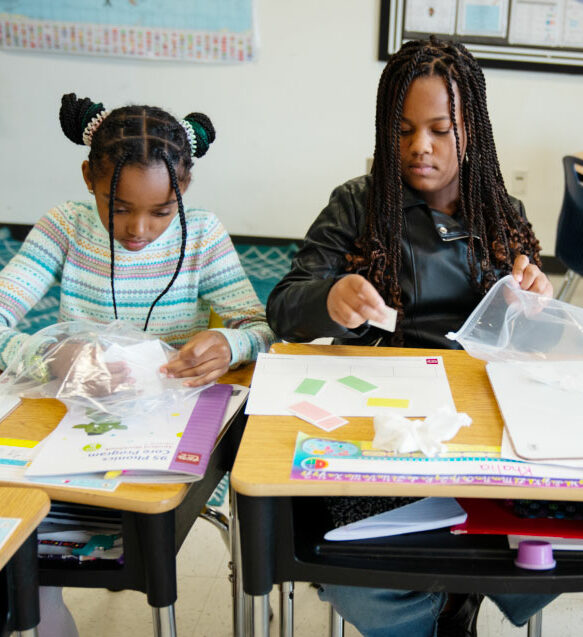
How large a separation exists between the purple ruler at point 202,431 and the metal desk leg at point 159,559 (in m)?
0.06

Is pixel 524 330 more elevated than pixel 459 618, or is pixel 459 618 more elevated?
pixel 524 330

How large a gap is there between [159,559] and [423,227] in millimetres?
801

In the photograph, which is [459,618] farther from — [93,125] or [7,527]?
[93,125]

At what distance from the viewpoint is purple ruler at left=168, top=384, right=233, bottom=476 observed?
3.04 feet

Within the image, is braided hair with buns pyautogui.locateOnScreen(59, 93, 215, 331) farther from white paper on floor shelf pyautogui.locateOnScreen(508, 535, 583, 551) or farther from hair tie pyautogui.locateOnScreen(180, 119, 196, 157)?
white paper on floor shelf pyautogui.locateOnScreen(508, 535, 583, 551)

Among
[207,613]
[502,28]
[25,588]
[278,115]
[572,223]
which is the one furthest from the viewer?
[278,115]

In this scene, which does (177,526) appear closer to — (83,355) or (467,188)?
(83,355)

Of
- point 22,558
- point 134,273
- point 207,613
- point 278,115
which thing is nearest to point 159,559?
point 22,558

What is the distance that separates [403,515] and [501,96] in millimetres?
2914

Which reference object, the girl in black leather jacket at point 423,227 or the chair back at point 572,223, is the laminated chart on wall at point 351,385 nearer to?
the girl in black leather jacket at point 423,227

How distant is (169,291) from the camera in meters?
1.41

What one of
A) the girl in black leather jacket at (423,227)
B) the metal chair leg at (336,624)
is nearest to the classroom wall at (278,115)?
the girl in black leather jacket at (423,227)

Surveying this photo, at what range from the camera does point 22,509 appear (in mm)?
846

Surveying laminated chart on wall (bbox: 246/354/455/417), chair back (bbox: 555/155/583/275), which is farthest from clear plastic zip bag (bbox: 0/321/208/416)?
chair back (bbox: 555/155/583/275)
